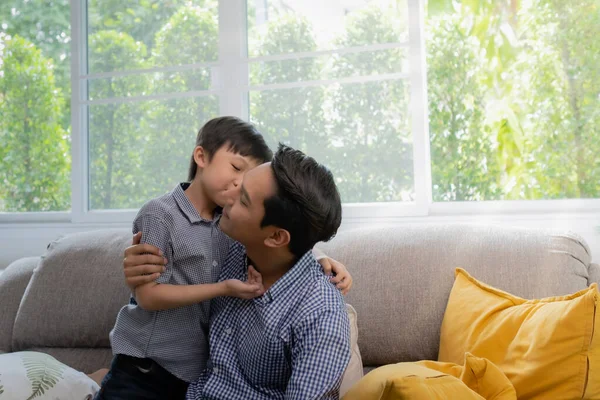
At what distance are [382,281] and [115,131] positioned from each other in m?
1.78

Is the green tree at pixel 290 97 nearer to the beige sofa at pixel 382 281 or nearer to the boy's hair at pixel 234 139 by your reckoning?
the beige sofa at pixel 382 281

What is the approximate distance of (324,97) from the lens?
2.96 metres

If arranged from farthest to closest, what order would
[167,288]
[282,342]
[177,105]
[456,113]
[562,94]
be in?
[177,105], [456,113], [562,94], [167,288], [282,342]

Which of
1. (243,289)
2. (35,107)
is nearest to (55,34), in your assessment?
(35,107)

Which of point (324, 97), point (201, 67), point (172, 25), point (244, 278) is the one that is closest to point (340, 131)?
point (324, 97)

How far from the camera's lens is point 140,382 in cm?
166

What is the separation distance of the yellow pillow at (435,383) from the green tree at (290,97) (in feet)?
4.97

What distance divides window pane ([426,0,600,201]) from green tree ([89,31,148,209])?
4.46 feet

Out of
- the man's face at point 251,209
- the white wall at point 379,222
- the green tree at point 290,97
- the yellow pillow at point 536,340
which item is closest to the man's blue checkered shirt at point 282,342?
the man's face at point 251,209

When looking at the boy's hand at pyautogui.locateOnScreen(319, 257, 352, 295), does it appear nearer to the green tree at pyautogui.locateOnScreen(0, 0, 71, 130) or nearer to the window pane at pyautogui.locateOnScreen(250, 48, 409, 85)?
the window pane at pyautogui.locateOnScreen(250, 48, 409, 85)

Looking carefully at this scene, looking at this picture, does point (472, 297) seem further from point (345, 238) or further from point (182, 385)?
point (182, 385)

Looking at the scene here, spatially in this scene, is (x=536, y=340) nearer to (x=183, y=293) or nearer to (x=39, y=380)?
Answer: (x=183, y=293)

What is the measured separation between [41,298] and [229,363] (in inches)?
44.2

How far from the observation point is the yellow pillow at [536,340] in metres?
1.59
